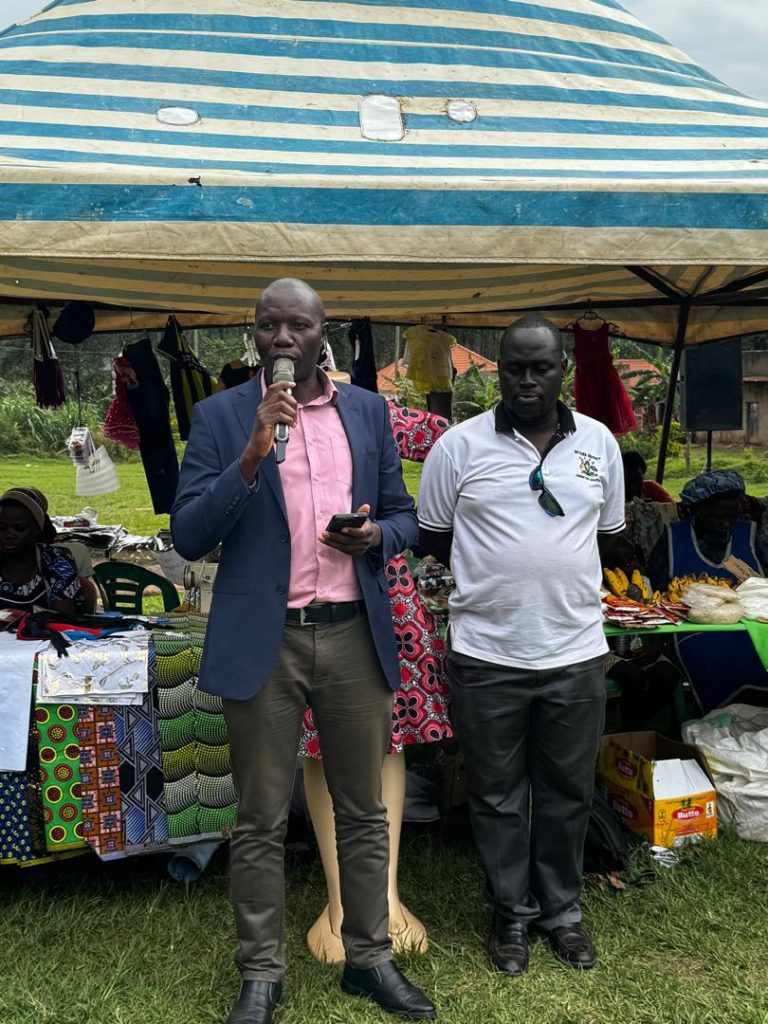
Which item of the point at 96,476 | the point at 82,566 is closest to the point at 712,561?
the point at 82,566

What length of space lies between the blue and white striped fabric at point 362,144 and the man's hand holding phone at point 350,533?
39.8 inches

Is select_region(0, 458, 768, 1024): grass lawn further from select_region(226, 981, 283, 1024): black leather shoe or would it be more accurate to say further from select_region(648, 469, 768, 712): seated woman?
select_region(648, 469, 768, 712): seated woman

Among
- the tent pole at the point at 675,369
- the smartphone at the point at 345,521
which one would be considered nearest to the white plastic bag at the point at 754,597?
the smartphone at the point at 345,521

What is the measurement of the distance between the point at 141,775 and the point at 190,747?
0.18m

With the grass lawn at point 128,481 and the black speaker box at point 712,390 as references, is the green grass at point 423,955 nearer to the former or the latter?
the black speaker box at point 712,390

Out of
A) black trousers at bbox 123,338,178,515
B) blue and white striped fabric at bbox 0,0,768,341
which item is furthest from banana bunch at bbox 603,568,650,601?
black trousers at bbox 123,338,178,515

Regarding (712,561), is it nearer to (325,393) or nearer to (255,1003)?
(325,393)

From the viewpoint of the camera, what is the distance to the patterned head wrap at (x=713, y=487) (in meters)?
4.16

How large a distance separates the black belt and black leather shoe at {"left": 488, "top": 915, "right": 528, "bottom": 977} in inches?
45.2

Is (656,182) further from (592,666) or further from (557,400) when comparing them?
(592,666)

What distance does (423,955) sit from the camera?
116 inches

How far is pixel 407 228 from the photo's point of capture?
301 centimetres

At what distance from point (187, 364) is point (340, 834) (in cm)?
472

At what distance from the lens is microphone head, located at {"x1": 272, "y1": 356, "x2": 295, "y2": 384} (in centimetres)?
221
